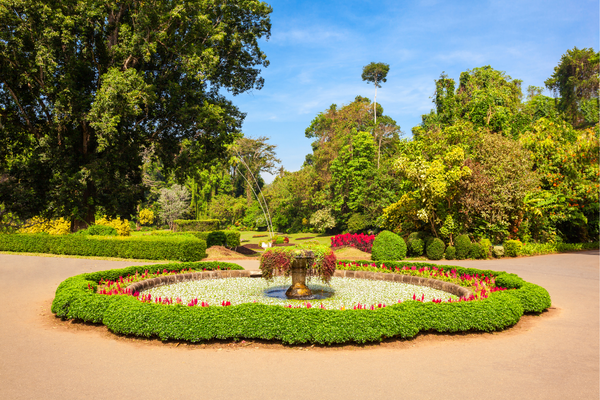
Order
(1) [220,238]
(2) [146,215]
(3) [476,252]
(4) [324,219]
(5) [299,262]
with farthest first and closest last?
(2) [146,215] → (4) [324,219] → (1) [220,238] → (3) [476,252] → (5) [299,262]

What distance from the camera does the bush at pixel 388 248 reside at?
16.0 metres

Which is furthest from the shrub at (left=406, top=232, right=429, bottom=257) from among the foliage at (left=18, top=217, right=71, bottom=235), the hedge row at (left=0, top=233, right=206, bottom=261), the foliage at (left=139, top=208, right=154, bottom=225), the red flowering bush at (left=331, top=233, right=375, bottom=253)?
the foliage at (left=139, top=208, right=154, bottom=225)

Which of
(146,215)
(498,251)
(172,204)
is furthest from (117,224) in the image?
(146,215)

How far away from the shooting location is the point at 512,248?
56.3 feet

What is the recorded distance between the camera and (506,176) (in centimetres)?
1723

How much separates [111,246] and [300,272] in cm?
1210

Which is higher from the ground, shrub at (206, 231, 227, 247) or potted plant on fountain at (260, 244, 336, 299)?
potted plant on fountain at (260, 244, 336, 299)

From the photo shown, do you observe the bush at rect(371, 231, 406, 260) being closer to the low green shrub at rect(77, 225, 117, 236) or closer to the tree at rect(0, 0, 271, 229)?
the tree at rect(0, 0, 271, 229)

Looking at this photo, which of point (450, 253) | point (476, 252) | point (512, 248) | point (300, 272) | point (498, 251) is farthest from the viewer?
point (512, 248)

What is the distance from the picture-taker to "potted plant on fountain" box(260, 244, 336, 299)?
835cm

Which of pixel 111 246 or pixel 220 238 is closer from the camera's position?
pixel 111 246

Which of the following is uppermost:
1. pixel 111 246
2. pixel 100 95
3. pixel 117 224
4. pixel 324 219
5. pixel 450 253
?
pixel 100 95

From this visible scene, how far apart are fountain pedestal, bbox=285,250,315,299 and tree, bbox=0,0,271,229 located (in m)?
11.0

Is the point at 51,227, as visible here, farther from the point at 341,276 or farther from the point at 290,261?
the point at 290,261
